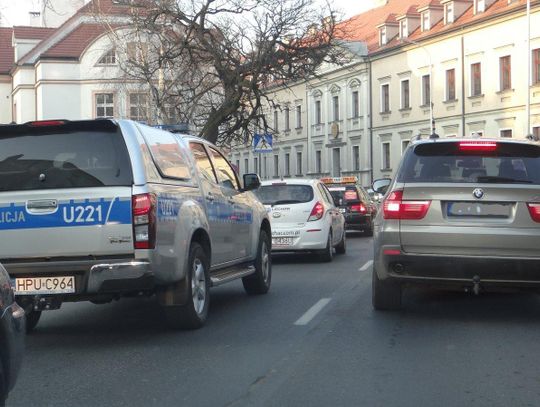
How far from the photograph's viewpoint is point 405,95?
53.9m

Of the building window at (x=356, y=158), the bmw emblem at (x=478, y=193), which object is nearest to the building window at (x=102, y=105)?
the building window at (x=356, y=158)

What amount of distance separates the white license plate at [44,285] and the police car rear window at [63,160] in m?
0.79

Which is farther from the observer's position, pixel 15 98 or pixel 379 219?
pixel 15 98

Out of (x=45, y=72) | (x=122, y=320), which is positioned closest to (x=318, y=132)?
(x=45, y=72)

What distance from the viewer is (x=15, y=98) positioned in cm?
6512

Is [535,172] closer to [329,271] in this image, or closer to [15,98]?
[329,271]

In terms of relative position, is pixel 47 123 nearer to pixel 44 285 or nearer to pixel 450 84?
pixel 44 285

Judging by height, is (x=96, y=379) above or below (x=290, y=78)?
below

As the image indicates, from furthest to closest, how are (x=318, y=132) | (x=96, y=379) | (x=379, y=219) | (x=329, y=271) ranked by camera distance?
(x=318, y=132)
(x=329, y=271)
(x=379, y=219)
(x=96, y=379)

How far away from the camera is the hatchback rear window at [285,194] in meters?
15.0

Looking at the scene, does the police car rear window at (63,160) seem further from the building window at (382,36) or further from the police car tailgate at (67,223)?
the building window at (382,36)

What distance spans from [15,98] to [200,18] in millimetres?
41453

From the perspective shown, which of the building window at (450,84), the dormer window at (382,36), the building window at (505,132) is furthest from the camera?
the dormer window at (382,36)

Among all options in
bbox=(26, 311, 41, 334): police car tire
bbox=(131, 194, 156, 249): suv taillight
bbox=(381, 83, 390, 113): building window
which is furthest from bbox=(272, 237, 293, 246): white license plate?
bbox=(381, 83, 390, 113): building window
